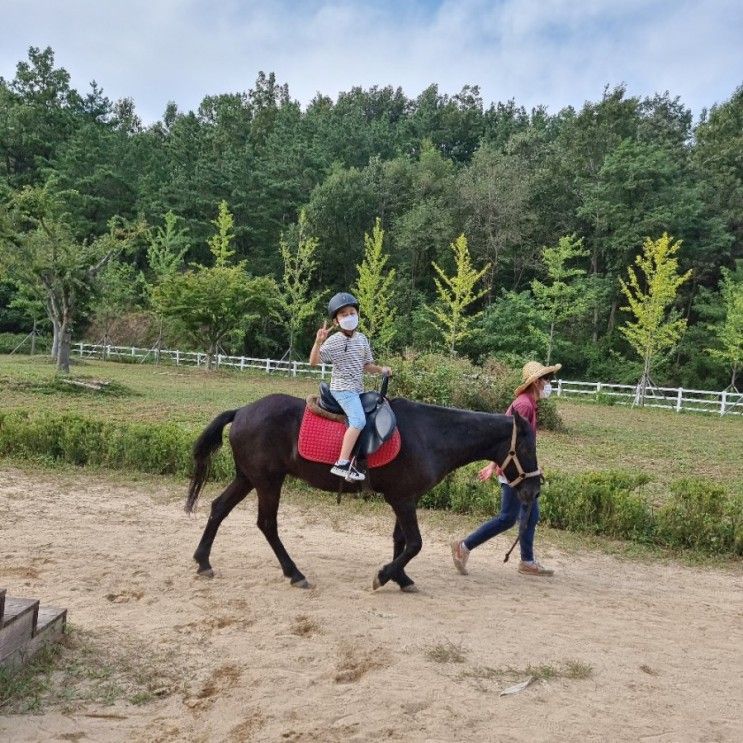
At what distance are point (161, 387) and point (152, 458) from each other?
42.8ft

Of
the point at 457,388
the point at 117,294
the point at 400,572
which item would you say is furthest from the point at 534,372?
the point at 117,294

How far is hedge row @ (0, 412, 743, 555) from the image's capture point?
277 inches

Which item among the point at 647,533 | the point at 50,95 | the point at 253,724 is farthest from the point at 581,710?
the point at 50,95

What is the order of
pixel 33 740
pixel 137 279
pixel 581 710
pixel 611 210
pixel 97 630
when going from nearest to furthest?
pixel 33 740 → pixel 581 710 → pixel 97 630 → pixel 611 210 → pixel 137 279

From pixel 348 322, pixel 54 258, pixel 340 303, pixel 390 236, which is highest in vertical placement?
pixel 390 236

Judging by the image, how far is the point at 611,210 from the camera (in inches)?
1436

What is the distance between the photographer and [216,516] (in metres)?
5.59

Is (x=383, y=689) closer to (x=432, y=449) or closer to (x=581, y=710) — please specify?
(x=581, y=710)

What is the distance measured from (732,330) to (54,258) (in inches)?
1152

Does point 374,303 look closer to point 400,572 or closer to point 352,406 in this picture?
point 352,406

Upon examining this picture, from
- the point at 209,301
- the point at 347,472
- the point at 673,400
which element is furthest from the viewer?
the point at 209,301

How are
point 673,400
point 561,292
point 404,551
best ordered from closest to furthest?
point 404,551
point 673,400
point 561,292

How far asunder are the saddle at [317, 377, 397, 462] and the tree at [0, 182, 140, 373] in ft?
67.3

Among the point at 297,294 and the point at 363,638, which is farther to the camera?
the point at 297,294
